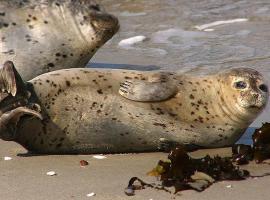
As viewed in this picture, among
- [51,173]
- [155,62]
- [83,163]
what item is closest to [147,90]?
[83,163]

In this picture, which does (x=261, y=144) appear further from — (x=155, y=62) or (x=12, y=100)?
(x=155, y=62)

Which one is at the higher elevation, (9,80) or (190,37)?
(9,80)

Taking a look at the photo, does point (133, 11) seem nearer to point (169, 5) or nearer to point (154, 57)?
point (169, 5)

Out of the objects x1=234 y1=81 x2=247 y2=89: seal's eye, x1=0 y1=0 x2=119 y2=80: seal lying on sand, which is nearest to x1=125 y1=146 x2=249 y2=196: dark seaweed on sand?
x1=234 y1=81 x2=247 y2=89: seal's eye

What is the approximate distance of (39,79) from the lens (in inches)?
210

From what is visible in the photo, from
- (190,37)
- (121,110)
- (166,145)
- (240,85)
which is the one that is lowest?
(190,37)

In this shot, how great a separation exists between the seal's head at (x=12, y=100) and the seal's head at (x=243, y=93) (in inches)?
46.5

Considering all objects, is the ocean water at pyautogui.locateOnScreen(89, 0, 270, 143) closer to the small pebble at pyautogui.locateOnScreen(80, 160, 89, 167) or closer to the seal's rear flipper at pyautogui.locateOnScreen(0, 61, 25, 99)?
the small pebble at pyautogui.locateOnScreen(80, 160, 89, 167)

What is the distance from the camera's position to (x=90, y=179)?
4.62m

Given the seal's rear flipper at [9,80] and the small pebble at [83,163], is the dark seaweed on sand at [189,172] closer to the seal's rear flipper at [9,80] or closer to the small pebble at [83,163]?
the small pebble at [83,163]

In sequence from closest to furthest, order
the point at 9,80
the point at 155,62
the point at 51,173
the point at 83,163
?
the point at 51,173 < the point at 83,163 < the point at 9,80 < the point at 155,62

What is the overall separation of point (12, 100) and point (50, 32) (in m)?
1.38

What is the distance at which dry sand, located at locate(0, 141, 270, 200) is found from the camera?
Result: 434 centimetres

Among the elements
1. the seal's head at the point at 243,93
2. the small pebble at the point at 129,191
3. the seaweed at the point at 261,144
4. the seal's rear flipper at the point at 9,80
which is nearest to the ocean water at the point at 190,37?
the seal's head at the point at 243,93
